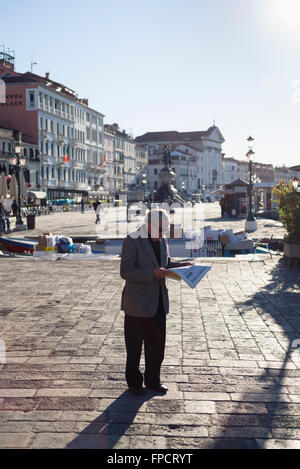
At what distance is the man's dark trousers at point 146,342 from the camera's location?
15.7 feet

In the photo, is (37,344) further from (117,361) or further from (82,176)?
(82,176)

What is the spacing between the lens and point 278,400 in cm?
464

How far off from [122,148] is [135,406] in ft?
325

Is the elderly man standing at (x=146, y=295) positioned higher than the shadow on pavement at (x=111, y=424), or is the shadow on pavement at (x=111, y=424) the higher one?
the elderly man standing at (x=146, y=295)

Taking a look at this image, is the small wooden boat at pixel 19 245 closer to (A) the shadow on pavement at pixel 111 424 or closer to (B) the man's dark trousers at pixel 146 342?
(B) the man's dark trousers at pixel 146 342

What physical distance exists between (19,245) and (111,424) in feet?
44.1

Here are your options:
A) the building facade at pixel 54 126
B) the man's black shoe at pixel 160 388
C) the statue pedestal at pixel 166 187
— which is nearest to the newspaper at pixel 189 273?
the man's black shoe at pixel 160 388

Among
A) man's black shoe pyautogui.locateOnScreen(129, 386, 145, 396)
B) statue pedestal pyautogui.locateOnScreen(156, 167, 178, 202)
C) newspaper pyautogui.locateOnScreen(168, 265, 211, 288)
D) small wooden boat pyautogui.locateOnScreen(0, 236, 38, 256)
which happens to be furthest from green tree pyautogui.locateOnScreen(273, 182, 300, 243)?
statue pedestal pyautogui.locateOnScreen(156, 167, 178, 202)

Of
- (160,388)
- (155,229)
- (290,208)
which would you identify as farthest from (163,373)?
(290,208)

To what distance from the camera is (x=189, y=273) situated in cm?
474

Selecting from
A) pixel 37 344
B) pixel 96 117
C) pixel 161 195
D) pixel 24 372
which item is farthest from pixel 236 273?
pixel 96 117

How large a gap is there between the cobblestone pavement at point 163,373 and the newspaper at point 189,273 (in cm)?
96

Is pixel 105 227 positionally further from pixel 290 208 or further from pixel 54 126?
pixel 54 126

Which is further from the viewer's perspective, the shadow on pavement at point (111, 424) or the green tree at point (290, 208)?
the green tree at point (290, 208)
